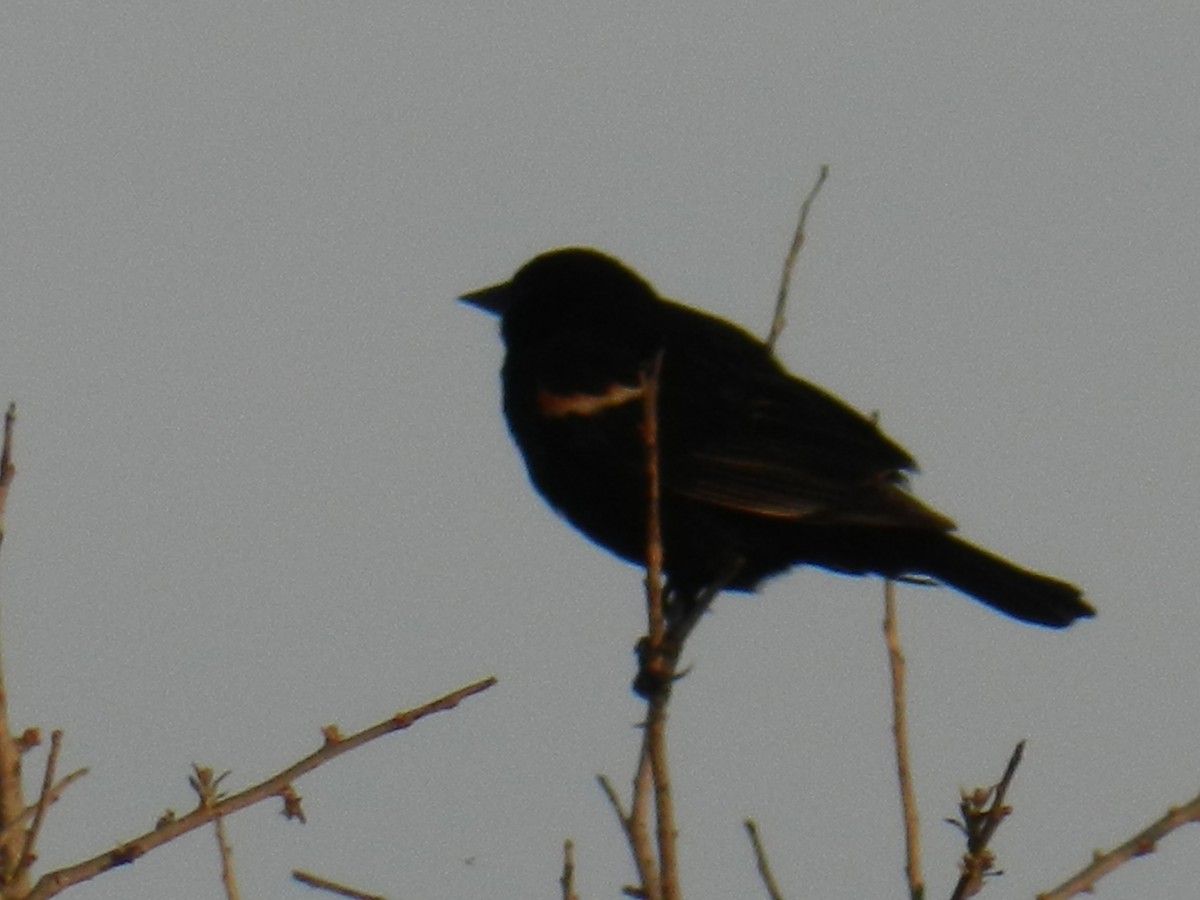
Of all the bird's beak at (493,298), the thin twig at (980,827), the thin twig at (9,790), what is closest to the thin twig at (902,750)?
the thin twig at (980,827)

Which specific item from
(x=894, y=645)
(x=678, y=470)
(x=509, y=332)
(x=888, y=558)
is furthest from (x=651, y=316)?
(x=894, y=645)

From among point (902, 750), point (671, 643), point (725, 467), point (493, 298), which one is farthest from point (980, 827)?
point (493, 298)

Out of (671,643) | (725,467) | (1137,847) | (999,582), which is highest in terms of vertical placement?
(725,467)

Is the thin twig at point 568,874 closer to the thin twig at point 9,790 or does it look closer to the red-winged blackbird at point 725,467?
the thin twig at point 9,790

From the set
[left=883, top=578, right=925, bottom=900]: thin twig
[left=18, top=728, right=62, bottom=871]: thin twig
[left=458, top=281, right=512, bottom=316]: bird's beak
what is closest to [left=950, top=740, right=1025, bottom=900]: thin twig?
[left=883, top=578, right=925, bottom=900]: thin twig

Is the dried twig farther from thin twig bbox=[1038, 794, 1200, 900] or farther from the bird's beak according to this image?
Answer: the bird's beak

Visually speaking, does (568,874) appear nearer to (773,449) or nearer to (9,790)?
(9,790)

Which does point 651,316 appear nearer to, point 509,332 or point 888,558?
point 509,332
